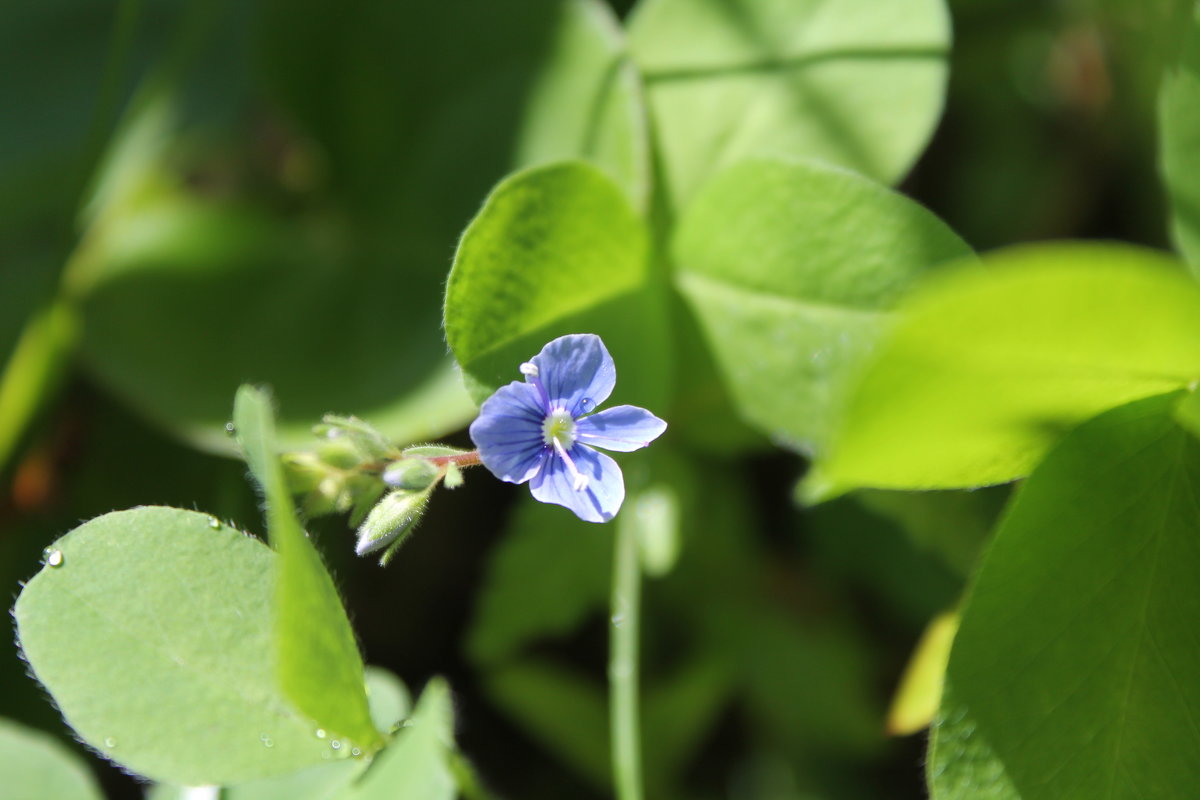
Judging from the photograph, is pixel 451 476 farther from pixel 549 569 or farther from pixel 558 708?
pixel 558 708

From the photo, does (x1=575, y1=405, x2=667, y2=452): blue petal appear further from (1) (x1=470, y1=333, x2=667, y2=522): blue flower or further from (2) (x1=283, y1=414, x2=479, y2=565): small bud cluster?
(2) (x1=283, y1=414, x2=479, y2=565): small bud cluster

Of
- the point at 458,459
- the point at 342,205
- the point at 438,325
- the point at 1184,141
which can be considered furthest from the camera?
the point at 342,205

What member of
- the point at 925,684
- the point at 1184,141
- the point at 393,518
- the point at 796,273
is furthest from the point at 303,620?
the point at 1184,141

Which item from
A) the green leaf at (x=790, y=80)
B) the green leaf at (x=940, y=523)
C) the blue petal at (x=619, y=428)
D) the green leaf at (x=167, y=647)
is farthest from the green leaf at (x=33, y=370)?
the green leaf at (x=940, y=523)

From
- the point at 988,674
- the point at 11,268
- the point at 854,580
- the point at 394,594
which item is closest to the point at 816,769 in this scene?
the point at 854,580

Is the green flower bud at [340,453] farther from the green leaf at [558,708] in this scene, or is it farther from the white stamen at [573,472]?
the green leaf at [558,708]

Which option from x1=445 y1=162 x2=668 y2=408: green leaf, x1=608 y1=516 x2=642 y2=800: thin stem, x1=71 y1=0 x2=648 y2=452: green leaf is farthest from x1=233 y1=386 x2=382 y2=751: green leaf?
x1=71 y1=0 x2=648 y2=452: green leaf
